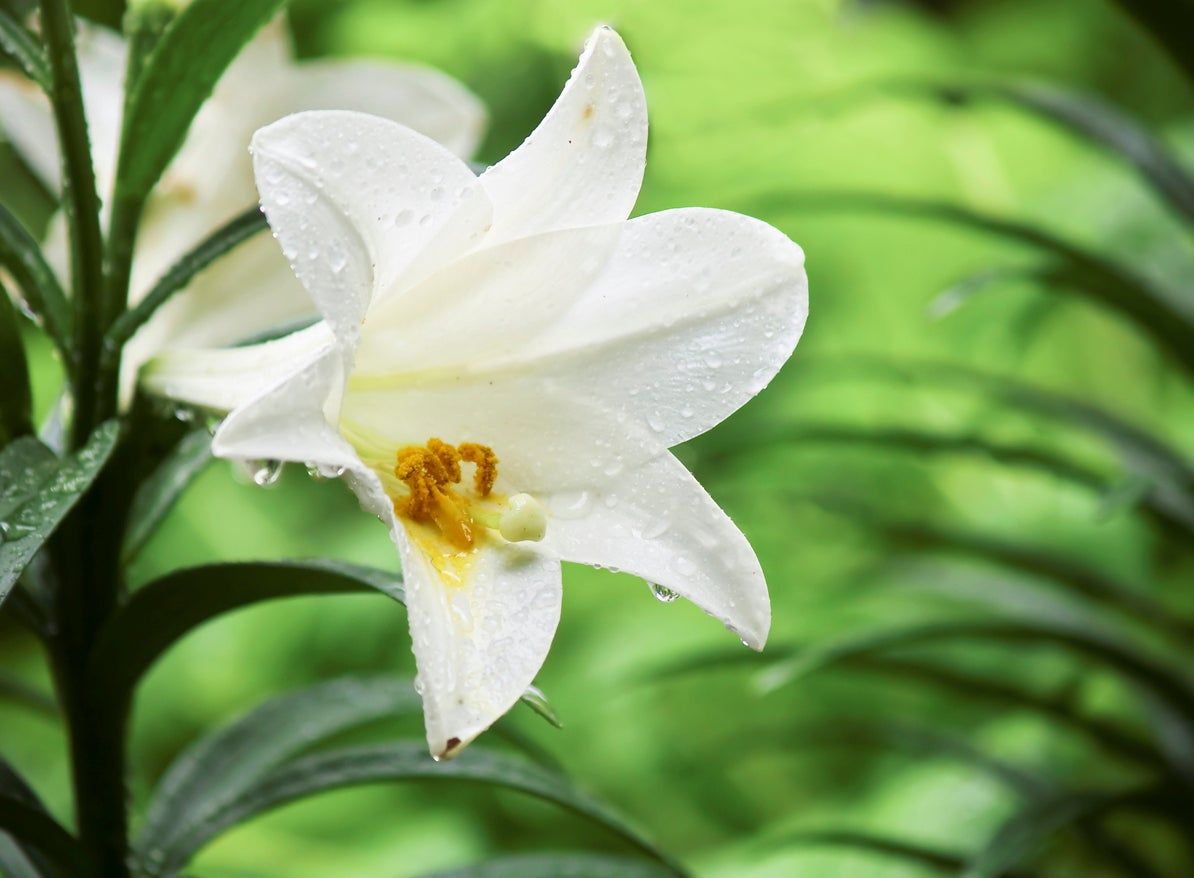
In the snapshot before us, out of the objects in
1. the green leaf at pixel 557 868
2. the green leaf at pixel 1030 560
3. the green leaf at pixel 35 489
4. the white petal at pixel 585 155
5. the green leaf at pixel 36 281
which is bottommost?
the green leaf at pixel 1030 560

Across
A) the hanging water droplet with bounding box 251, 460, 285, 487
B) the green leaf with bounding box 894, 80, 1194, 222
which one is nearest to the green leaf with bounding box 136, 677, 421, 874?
the hanging water droplet with bounding box 251, 460, 285, 487

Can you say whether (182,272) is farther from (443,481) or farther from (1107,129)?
(1107,129)

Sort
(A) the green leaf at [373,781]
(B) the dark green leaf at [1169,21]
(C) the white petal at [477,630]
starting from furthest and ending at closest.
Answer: (B) the dark green leaf at [1169,21]
(A) the green leaf at [373,781]
(C) the white petal at [477,630]

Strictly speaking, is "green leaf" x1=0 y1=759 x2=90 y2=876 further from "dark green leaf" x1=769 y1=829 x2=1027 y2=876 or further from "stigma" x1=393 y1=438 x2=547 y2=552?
"dark green leaf" x1=769 y1=829 x2=1027 y2=876

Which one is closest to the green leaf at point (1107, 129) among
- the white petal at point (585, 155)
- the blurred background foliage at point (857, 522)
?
the blurred background foliage at point (857, 522)

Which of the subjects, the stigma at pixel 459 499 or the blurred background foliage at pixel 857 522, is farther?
the blurred background foliage at pixel 857 522

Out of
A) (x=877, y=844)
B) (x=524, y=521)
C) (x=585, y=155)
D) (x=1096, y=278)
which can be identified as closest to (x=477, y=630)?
(x=524, y=521)

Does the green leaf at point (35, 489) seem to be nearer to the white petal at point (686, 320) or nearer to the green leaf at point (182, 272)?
the green leaf at point (182, 272)
